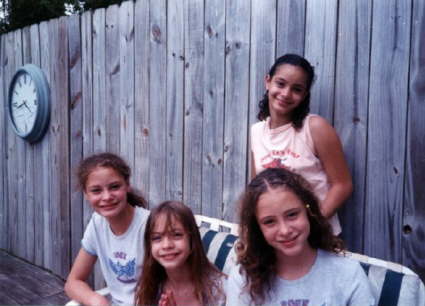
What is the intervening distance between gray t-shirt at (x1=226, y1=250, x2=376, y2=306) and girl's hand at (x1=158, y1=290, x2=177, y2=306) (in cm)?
35

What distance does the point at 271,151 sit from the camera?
2.14 meters

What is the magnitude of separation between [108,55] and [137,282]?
75.5 inches

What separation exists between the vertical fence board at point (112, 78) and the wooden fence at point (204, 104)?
13 mm

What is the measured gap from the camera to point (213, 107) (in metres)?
2.77

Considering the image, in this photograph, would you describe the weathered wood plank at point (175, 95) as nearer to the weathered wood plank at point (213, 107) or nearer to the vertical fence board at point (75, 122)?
the weathered wood plank at point (213, 107)

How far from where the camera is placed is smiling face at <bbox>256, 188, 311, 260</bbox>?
61.8 inches

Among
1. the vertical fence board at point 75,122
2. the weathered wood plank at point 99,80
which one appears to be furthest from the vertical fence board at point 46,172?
the weathered wood plank at point 99,80

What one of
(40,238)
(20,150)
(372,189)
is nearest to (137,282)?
(372,189)

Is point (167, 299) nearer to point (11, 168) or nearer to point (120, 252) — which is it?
point (120, 252)

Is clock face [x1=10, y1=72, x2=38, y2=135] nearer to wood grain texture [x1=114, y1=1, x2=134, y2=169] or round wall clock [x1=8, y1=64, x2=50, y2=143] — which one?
round wall clock [x1=8, y1=64, x2=50, y2=143]

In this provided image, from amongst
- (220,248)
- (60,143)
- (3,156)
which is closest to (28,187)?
(3,156)

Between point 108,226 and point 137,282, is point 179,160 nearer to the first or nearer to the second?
point 108,226

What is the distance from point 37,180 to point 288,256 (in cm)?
316

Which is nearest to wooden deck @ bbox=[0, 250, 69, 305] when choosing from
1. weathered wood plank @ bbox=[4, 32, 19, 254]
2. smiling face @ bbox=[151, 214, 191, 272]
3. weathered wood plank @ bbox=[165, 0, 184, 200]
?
weathered wood plank @ bbox=[4, 32, 19, 254]
